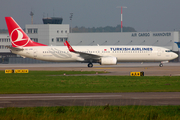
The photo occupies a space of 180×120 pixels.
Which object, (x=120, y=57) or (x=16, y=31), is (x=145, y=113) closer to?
→ (x=120, y=57)

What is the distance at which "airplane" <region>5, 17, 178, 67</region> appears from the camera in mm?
54844

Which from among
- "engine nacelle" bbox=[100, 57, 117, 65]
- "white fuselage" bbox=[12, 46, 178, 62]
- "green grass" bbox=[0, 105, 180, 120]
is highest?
"white fuselage" bbox=[12, 46, 178, 62]

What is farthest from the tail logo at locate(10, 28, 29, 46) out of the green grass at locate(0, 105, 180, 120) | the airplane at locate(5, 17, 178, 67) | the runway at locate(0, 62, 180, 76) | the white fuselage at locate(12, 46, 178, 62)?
the green grass at locate(0, 105, 180, 120)

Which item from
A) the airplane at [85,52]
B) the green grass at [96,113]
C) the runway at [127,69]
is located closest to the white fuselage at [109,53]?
the airplane at [85,52]

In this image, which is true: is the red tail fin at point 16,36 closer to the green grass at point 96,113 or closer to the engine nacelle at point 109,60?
the engine nacelle at point 109,60

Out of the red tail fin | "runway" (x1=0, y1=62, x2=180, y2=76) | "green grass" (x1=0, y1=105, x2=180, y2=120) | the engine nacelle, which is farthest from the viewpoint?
the red tail fin

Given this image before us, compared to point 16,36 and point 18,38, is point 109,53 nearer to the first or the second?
point 18,38

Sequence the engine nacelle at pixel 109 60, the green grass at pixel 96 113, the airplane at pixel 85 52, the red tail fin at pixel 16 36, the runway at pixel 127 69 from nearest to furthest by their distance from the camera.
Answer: the green grass at pixel 96 113 < the runway at pixel 127 69 < the engine nacelle at pixel 109 60 < the airplane at pixel 85 52 < the red tail fin at pixel 16 36

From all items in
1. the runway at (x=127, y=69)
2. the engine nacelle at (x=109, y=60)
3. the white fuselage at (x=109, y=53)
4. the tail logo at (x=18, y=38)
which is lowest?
the runway at (x=127, y=69)

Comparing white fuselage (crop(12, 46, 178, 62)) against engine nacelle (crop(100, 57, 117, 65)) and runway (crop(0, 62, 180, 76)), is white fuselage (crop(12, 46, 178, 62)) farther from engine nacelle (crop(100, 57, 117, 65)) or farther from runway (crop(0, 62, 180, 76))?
engine nacelle (crop(100, 57, 117, 65))

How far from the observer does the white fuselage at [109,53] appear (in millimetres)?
54875

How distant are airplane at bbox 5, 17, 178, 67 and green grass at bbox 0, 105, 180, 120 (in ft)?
130

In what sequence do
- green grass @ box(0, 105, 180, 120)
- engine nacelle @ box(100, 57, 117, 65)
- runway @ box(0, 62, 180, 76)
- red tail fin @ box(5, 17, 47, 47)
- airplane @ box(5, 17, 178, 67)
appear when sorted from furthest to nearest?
red tail fin @ box(5, 17, 47, 47)
airplane @ box(5, 17, 178, 67)
engine nacelle @ box(100, 57, 117, 65)
runway @ box(0, 62, 180, 76)
green grass @ box(0, 105, 180, 120)

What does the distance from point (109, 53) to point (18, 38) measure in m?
18.9
